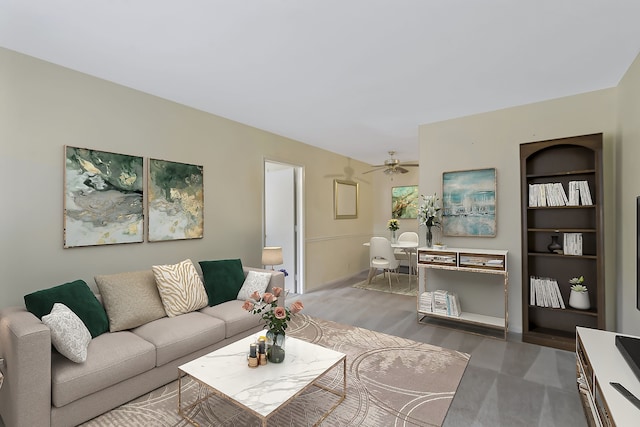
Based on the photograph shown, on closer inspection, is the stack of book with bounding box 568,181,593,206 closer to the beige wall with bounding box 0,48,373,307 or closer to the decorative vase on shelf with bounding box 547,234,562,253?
the decorative vase on shelf with bounding box 547,234,562,253

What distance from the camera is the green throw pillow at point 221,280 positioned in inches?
124

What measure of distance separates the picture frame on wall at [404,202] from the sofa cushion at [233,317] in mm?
4823

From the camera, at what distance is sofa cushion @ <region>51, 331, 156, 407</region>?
180 centimetres

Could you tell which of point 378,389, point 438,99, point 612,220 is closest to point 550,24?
point 438,99

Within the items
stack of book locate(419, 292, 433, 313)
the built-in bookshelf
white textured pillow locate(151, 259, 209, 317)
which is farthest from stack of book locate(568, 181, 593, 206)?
white textured pillow locate(151, 259, 209, 317)

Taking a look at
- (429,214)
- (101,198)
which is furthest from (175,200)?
(429,214)

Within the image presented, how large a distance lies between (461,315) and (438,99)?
2.49 meters

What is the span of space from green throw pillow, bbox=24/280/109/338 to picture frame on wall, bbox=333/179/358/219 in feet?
13.8

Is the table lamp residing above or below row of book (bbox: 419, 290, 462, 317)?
above

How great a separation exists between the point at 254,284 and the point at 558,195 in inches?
130

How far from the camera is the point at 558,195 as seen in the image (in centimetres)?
307

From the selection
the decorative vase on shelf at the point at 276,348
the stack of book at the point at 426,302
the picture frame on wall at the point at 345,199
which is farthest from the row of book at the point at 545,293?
the picture frame on wall at the point at 345,199

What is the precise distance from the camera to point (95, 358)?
1.98 m

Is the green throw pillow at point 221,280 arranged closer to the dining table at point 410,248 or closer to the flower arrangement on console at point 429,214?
the flower arrangement on console at point 429,214
